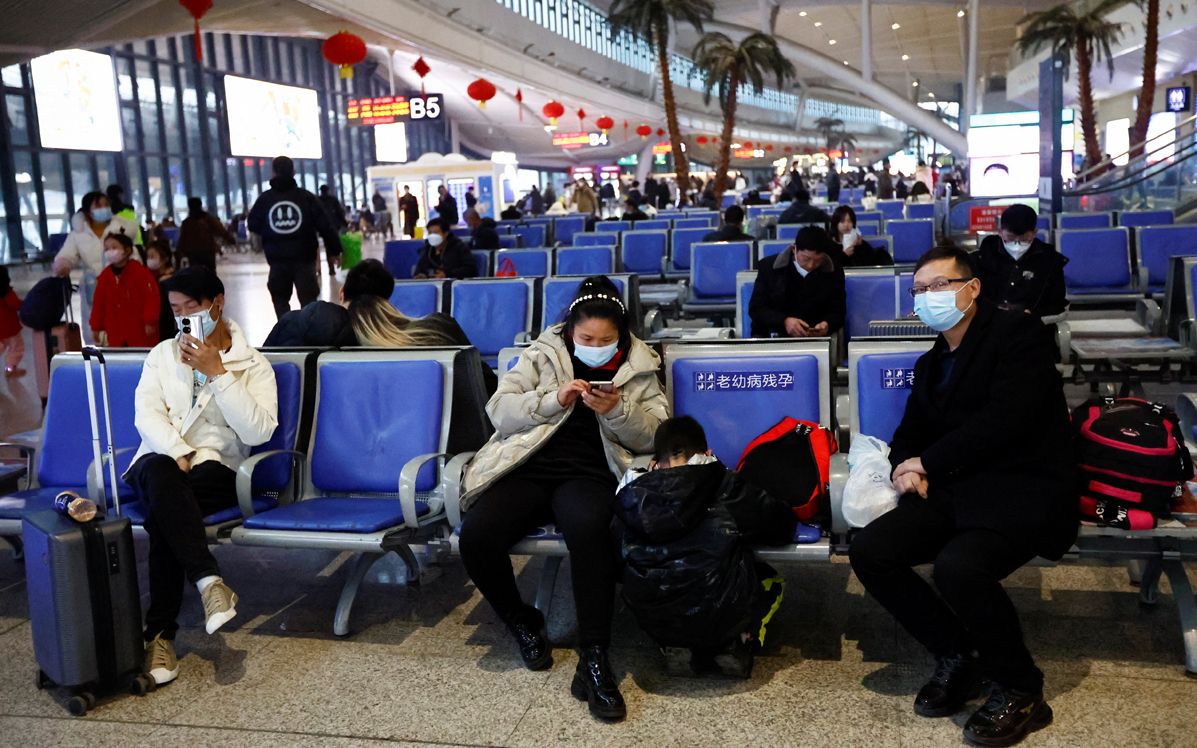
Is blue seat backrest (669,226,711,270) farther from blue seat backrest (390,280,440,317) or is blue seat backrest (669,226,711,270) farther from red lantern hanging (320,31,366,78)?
red lantern hanging (320,31,366,78)

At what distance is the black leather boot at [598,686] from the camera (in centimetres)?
337

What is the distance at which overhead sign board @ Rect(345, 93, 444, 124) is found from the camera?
30375 millimetres

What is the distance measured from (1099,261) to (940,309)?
681 centimetres

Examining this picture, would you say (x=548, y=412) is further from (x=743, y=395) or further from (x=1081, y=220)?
(x=1081, y=220)

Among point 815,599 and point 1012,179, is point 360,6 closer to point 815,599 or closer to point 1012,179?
point 1012,179

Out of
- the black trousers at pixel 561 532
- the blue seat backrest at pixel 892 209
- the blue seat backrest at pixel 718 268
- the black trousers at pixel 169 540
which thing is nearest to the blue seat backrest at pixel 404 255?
the blue seat backrest at pixel 718 268

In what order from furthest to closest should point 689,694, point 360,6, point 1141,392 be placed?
point 360,6
point 1141,392
point 689,694

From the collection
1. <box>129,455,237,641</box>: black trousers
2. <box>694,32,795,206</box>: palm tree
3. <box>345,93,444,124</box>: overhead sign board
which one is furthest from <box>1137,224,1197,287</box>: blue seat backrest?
<box>345,93,444,124</box>: overhead sign board

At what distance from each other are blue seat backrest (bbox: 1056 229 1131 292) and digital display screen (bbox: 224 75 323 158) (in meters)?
29.2

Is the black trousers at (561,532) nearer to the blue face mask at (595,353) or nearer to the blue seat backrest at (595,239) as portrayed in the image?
the blue face mask at (595,353)

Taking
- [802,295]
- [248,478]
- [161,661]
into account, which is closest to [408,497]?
[248,478]

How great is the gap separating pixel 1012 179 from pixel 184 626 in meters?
13.4

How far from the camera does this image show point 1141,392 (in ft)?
23.8

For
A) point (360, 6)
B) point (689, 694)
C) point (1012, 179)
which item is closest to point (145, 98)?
point (360, 6)
